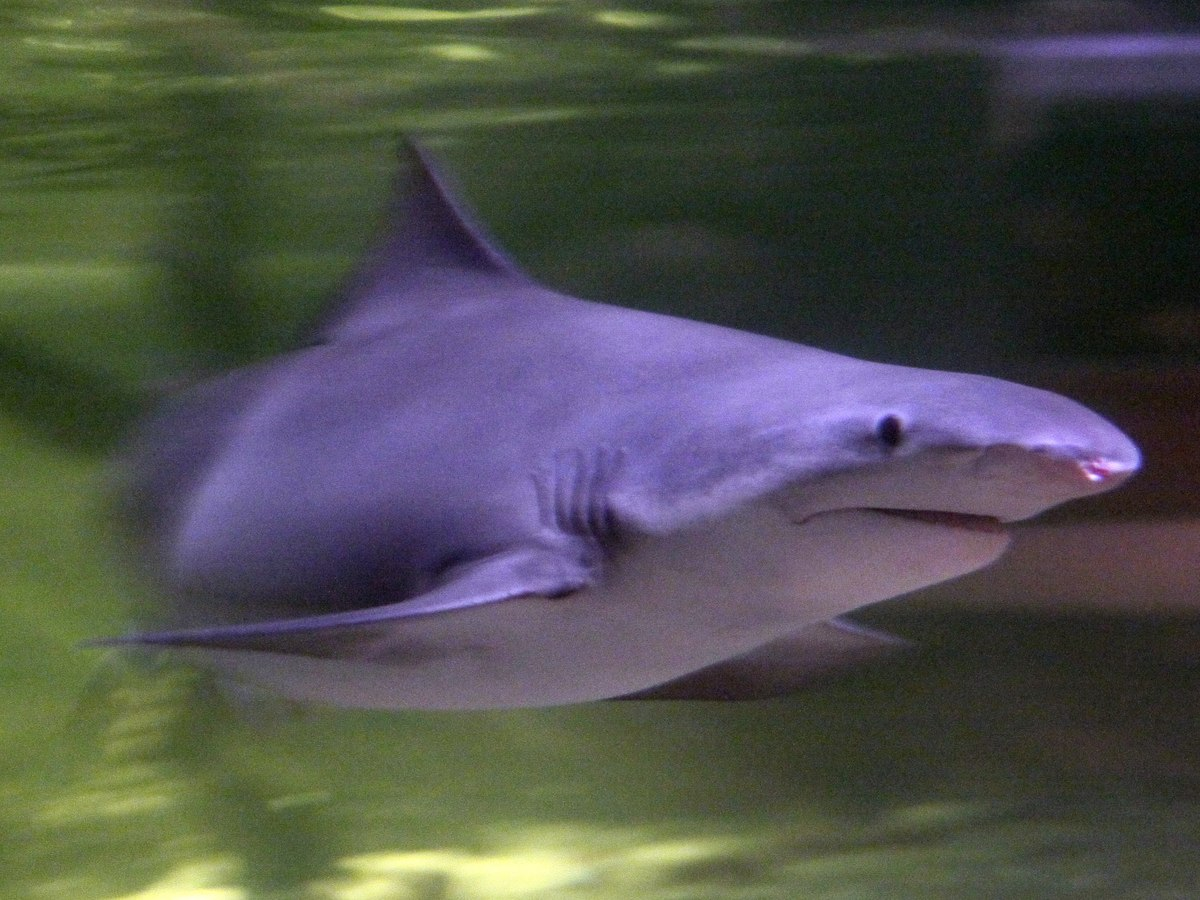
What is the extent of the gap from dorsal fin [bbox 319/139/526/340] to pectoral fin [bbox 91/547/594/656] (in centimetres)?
89

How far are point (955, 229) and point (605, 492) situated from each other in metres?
3.40

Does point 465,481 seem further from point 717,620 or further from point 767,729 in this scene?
point 767,729

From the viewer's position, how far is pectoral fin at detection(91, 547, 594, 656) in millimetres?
1539

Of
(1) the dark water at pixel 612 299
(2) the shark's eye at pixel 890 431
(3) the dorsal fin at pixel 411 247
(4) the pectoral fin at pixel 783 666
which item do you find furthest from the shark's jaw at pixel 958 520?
(1) the dark water at pixel 612 299

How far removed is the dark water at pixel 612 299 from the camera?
337 centimetres

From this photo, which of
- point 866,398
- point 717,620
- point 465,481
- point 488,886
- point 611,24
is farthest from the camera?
point 611,24

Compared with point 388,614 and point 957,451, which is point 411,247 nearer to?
point 388,614

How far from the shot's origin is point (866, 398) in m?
1.44

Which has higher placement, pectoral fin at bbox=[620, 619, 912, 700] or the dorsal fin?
the dorsal fin

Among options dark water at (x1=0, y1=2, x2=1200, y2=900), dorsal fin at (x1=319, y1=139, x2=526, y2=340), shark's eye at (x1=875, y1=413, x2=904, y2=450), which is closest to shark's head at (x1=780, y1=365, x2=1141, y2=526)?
shark's eye at (x1=875, y1=413, x2=904, y2=450)

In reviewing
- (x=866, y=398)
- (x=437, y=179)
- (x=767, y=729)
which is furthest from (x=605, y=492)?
(x=767, y=729)

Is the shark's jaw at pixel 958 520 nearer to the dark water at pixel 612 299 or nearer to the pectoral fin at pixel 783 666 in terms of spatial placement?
the pectoral fin at pixel 783 666

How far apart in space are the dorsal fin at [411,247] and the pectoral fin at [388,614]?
887mm

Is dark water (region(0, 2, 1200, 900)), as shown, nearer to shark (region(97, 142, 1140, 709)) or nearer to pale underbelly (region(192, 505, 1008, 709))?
shark (region(97, 142, 1140, 709))
